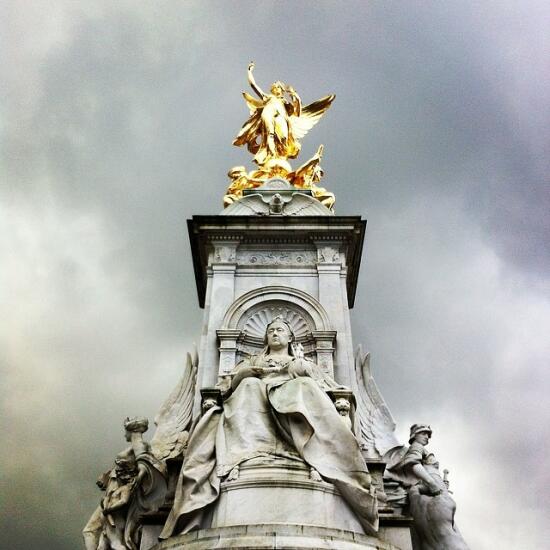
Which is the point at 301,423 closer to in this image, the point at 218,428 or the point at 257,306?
the point at 218,428

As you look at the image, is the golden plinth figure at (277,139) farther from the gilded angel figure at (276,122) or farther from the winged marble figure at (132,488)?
the winged marble figure at (132,488)

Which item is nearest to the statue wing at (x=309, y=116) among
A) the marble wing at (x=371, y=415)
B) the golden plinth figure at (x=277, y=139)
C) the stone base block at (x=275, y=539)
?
the golden plinth figure at (x=277, y=139)

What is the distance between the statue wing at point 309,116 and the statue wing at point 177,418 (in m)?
9.18

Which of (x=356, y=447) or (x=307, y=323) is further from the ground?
(x=307, y=323)

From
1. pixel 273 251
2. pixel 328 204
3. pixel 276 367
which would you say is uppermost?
pixel 328 204

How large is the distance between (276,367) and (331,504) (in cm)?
277

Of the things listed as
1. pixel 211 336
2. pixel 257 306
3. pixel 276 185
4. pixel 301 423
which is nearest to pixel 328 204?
pixel 276 185

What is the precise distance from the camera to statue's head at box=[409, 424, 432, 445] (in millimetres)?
12406

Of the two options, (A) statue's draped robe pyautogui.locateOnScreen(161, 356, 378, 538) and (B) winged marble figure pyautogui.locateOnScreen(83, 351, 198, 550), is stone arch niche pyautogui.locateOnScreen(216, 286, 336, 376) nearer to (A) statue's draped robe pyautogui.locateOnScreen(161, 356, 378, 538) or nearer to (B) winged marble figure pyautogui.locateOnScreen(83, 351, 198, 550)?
(B) winged marble figure pyautogui.locateOnScreen(83, 351, 198, 550)

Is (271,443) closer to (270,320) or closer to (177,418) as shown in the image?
(177,418)

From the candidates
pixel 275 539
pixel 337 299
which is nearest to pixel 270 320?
pixel 337 299

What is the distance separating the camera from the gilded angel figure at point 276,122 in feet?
63.0

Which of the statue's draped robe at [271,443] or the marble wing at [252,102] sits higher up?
the marble wing at [252,102]

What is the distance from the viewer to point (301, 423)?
9.48 m
